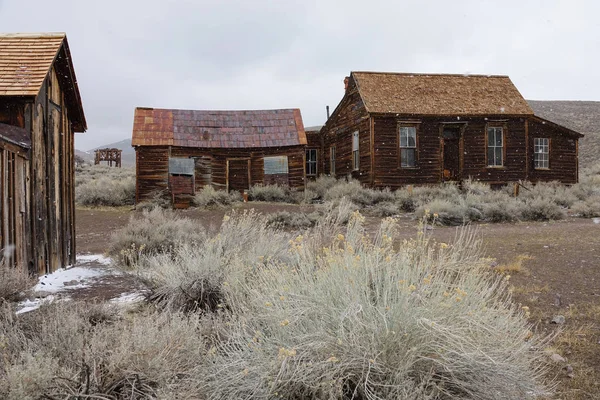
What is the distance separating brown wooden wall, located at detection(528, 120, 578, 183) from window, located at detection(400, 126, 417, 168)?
5185 mm

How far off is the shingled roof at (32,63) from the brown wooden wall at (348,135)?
12.5m

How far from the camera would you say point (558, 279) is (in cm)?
659

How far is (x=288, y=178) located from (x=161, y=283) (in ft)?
49.4

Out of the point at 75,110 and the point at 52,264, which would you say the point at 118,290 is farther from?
the point at 75,110

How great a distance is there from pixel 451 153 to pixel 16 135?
17295mm

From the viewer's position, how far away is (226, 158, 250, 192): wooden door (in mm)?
20406

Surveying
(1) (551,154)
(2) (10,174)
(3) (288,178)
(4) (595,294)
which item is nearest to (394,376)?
(4) (595,294)

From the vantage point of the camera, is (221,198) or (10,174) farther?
(221,198)

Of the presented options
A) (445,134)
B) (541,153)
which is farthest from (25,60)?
(541,153)

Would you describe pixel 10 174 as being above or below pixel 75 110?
below

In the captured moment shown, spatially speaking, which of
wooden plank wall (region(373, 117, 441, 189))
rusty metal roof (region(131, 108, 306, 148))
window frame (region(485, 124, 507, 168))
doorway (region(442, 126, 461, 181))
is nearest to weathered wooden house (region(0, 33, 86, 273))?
rusty metal roof (region(131, 108, 306, 148))

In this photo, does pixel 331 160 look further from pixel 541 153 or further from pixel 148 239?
pixel 148 239

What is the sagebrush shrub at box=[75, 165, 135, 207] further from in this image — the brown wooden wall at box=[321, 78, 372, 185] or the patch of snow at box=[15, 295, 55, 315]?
the patch of snow at box=[15, 295, 55, 315]

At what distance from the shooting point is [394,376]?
2867 mm
